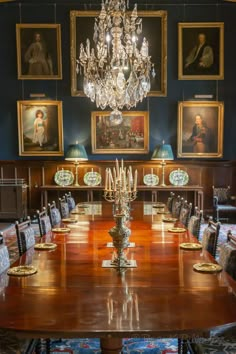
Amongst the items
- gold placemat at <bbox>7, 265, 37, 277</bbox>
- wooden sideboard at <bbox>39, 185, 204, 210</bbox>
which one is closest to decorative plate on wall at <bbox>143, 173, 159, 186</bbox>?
wooden sideboard at <bbox>39, 185, 204, 210</bbox>

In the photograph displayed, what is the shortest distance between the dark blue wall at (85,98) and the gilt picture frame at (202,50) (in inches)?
5.3

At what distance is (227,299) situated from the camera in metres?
2.04

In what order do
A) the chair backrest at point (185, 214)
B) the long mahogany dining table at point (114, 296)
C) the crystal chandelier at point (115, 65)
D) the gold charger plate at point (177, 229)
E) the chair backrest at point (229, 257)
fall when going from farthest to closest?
the crystal chandelier at point (115, 65), the chair backrest at point (185, 214), the gold charger plate at point (177, 229), the chair backrest at point (229, 257), the long mahogany dining table at point (114, 296)

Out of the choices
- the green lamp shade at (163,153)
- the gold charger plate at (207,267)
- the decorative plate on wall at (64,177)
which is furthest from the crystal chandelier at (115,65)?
the gold charger plate at (207,267)

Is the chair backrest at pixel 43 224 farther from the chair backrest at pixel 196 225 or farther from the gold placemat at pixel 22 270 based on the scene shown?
the chair backrest at pixel 196 225

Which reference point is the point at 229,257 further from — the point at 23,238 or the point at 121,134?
the point at 121,134

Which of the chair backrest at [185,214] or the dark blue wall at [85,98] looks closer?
the chair backrest at [185,214]

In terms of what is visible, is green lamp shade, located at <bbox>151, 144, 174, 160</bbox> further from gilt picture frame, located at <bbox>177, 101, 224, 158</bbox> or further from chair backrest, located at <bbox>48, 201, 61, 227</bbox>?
chair backrest, located at <bbox>48, 201, 61, 227</bbox>

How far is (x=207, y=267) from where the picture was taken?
8.59 feet

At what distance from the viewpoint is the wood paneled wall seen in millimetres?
9141

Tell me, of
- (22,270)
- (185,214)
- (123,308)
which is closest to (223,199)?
(185,214)

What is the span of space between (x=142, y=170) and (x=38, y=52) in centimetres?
378

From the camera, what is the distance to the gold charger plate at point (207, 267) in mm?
2547

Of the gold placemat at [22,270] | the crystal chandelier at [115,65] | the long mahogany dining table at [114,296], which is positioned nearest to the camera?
the long mahogany dining table at [114,296]
